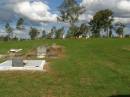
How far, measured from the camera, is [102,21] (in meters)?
95.4

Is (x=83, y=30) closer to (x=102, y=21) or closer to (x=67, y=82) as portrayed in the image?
(x=102, y=21)

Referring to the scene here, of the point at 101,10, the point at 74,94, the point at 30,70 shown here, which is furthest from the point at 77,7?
the point at 74,94

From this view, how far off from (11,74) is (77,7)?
245ft

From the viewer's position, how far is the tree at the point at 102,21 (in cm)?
9544

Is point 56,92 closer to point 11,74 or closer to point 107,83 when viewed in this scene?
point 107,83

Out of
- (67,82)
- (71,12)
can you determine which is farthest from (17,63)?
(71,12)

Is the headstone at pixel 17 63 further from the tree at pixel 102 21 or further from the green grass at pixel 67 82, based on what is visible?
the tree at pixel 102 21

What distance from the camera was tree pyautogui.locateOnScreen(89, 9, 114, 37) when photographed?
95.4 metres

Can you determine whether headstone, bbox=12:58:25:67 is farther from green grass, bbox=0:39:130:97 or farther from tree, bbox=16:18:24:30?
tree, bbox=16:18:24:30

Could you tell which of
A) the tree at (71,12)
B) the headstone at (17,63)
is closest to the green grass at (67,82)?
the headstone at (17,63)

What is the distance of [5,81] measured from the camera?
1638 centimetres

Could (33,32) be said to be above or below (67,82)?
below

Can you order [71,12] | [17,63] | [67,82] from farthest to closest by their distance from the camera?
[71,12]
[17,63]
[67,82]

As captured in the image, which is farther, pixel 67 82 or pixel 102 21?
pixel 102 21
